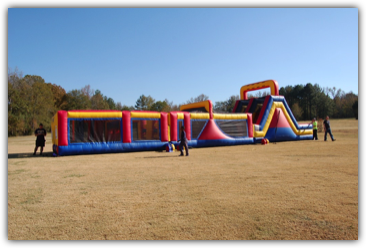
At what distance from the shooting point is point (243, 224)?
2.97 meters

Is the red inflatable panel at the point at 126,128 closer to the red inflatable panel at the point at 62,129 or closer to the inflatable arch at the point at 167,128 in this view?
the inflatable arch at the point at 167,128

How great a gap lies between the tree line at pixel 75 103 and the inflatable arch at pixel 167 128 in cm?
1508

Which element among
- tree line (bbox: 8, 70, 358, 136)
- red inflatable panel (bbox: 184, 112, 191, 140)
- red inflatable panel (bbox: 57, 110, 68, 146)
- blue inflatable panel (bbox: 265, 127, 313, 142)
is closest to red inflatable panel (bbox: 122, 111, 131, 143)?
red inflatable panel (bbox: 57, 110, 68, 146)

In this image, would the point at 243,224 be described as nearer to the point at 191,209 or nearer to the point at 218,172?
the point at 191,209

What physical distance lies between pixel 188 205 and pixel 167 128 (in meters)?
8.71

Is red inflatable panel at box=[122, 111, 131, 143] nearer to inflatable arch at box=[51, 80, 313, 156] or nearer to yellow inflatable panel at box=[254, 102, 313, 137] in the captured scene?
inflatable arch at box=[51, 80, 313, 156]

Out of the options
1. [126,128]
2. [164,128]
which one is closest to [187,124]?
[164,128]

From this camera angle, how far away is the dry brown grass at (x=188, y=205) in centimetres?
283

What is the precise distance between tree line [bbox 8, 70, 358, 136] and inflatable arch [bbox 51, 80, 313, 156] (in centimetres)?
1508

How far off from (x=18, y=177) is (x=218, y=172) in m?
4.75

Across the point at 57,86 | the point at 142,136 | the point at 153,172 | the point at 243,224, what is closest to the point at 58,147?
the point at 142,136

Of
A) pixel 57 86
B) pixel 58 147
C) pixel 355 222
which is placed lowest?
pixel 355 222

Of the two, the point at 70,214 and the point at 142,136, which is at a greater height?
the point at 142,136

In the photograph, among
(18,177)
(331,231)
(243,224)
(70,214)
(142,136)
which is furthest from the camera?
(142,136)
